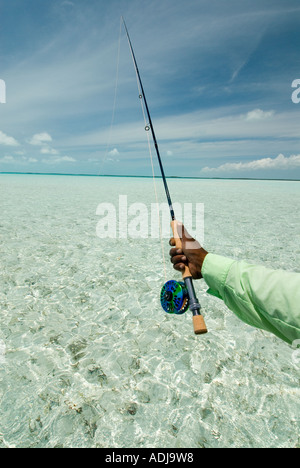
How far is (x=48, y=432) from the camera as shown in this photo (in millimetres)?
2283

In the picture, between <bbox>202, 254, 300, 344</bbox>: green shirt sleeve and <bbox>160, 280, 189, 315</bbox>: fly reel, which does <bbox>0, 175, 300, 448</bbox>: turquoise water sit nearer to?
<bbox>160, 280, 189, 315</bbox>: fly reel

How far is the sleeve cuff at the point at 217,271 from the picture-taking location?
183cm

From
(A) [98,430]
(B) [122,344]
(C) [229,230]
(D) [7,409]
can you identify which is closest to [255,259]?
(C) [229,230]

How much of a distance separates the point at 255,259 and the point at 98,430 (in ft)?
18.3

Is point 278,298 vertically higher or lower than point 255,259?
higher

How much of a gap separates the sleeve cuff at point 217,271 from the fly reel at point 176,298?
0.40m

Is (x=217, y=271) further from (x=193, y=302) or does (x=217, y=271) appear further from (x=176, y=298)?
(x=176, y=298)

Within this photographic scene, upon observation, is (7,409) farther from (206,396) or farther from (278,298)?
(278,298)

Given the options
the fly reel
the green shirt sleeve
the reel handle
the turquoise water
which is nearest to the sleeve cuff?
the green shirt sleeve

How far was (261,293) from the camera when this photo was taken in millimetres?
1547

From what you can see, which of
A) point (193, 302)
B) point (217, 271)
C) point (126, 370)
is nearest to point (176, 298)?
point (193, 302)

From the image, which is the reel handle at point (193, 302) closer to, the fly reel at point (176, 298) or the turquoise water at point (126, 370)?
the fly reel at point (176, 298)
